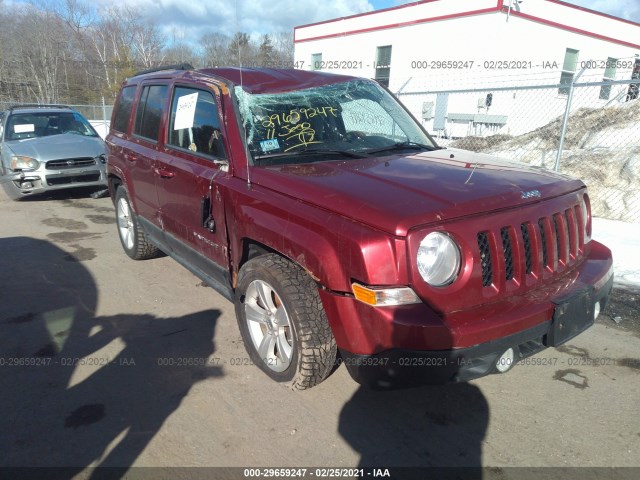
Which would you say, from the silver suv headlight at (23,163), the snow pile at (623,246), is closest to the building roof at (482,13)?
the snow pile at (623,246)

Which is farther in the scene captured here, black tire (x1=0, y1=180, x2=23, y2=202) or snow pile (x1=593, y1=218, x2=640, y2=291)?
black tire (x1=0, y1=180, x2=23, y2=202)

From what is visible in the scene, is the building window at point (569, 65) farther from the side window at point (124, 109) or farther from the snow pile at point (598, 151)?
the side window at point (124, 109)

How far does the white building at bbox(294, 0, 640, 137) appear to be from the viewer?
49.8ft

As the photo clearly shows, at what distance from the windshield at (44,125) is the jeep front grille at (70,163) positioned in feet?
3.98

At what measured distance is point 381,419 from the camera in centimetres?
270

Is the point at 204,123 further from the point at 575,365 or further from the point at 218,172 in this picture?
the point at 575,365

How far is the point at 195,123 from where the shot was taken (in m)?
3.62

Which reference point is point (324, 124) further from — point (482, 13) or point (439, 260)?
point (482, 13)

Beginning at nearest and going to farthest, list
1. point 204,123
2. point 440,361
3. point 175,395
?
point 440,361 < point 175,395 < point 204,123

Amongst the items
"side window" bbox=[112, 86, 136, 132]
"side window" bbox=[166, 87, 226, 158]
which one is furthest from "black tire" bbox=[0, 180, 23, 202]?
"side window" bbox=[166, 87, 226, 158]

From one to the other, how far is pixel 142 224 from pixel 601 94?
65.8 ft

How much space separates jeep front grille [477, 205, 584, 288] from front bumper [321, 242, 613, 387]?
0.46 feet

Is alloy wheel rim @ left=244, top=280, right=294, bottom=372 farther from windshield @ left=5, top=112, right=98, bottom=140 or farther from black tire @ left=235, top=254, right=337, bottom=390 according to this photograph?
windshield @ left=5, top=112, right=98, bottom=140

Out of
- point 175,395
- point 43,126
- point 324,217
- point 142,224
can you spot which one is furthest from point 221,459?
point 43,126
